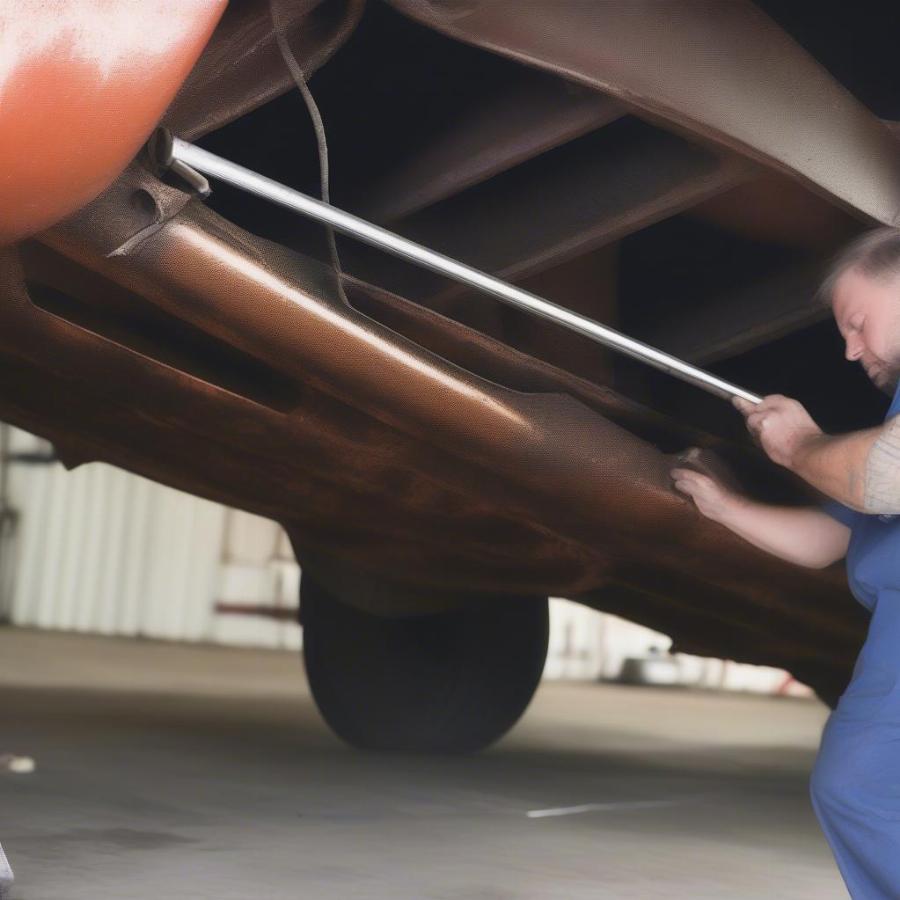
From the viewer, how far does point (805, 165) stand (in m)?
1.73

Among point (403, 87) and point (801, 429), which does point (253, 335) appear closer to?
point (403, 87)

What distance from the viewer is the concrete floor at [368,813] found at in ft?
6.66

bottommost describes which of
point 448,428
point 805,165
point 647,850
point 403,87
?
point 647,850

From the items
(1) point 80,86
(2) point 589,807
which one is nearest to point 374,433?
(1) point 80,86

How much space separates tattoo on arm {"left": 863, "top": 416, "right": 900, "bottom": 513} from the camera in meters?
1.54

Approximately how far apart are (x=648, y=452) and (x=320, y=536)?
0.82 meters

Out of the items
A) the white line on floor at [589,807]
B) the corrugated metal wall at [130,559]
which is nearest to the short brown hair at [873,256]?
the white line on floor at [589,807]

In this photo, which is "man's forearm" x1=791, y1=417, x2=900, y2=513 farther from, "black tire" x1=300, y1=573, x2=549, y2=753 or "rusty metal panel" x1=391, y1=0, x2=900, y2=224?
"black tire" x1=300, y1=573, x2=549, y2=753

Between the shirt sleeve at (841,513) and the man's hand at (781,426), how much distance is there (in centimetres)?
9

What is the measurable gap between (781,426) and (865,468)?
309mm

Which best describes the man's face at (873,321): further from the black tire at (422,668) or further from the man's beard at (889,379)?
the black tire at (422,668)

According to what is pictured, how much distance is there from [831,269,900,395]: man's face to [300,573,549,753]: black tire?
1.85 meters

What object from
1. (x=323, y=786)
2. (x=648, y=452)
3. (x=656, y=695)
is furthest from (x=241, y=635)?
(x=648, y=452)

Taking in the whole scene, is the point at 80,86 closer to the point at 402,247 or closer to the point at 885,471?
the point at 402,247
